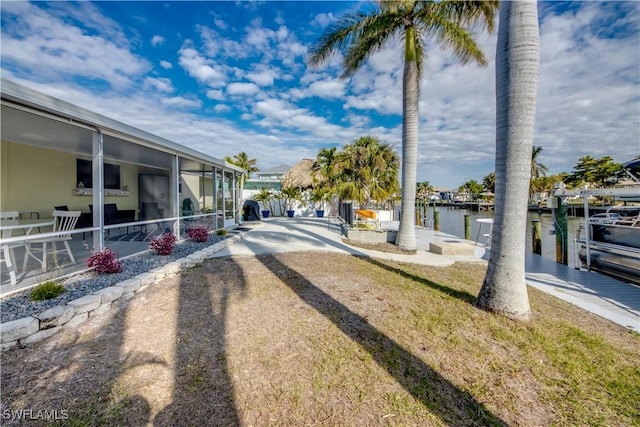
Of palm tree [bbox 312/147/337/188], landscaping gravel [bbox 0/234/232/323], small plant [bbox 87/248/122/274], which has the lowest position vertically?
landscaping gravel [bbox 0/234/232/323]

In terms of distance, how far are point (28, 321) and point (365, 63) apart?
33.6 feet

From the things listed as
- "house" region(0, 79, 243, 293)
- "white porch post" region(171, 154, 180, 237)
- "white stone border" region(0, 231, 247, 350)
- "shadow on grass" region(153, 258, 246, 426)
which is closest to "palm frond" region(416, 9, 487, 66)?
"house" region(0, 79, 243, 293)

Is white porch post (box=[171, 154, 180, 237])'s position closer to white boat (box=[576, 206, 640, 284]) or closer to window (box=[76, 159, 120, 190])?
window (box=[76, 159, 120, 190])

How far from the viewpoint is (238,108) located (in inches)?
691

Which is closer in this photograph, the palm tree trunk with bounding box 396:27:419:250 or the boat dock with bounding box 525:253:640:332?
the boat dock with bounding box 525:253:640:332

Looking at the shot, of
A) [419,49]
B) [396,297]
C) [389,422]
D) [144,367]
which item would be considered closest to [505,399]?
[389,422]

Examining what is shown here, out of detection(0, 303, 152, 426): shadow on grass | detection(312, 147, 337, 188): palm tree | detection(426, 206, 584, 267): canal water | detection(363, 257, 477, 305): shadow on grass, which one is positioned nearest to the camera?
detection(0, 303, 152, 426): shadow on grass

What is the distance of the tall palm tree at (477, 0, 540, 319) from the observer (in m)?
3.57

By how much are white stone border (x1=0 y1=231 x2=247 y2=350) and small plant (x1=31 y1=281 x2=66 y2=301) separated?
375mm

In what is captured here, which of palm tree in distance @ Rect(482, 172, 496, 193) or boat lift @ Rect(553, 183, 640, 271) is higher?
palm tree in distance @ Rect(482, 172, 496, 193)

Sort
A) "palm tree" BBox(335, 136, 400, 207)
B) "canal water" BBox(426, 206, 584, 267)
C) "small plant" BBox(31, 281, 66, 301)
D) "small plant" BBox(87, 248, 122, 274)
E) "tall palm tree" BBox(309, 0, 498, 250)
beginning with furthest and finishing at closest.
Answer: "palm tree" BBox(335, 136, 400, 207) → "canal water" BBox(426, 206, 584, 267) → "tall palm tree" BBox(309, 0, 498, 250) → "small plant" BBox(87, 248, 122, 274) → "small plant" BBox(31, 281, 66, 301)

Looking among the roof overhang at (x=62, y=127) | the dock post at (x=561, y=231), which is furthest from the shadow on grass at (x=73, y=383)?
the dock post at (x=561, y=231)

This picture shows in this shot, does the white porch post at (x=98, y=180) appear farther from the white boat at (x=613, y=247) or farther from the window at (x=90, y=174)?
the white boat at (x=613, y=247)

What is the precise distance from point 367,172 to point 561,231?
9.98 meters
